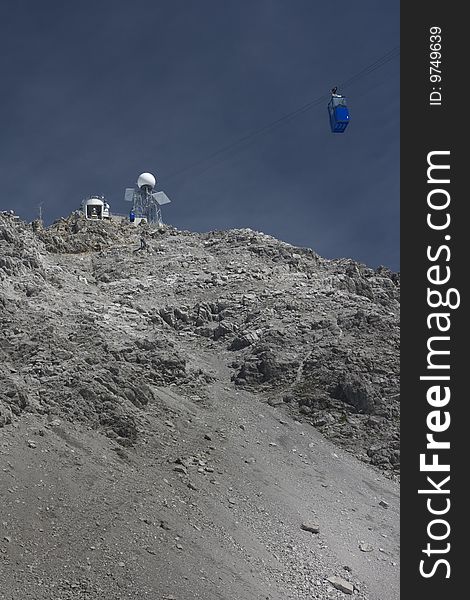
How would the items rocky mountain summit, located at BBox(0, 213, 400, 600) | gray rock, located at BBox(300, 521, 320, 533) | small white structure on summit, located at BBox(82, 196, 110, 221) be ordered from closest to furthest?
rocky mountain summit, located at BBox(0, 213, 400, 600)
gray rock, located at BBox(300, 521, 320, 533)
small white structure on summit, located at BBox(82, 196, 110, 221)

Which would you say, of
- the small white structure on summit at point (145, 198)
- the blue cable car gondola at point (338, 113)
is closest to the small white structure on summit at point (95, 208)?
the small white structure on summit at point (145, 198)

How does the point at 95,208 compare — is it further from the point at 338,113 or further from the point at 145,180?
the point at 338,113

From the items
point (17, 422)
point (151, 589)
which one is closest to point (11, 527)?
point (151, 589)

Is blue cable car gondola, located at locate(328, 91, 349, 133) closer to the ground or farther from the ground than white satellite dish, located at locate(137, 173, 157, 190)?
closer to the ground

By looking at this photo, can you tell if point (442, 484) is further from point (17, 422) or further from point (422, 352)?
point (17, 422)

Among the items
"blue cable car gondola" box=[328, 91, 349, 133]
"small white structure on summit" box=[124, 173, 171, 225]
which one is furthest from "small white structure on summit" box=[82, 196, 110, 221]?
"blue cable car gondola" box=[328, 91, 349, 133]

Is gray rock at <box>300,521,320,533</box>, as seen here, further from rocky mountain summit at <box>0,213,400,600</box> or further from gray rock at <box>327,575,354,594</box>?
gray rock at <box>327,575,354,594</box>

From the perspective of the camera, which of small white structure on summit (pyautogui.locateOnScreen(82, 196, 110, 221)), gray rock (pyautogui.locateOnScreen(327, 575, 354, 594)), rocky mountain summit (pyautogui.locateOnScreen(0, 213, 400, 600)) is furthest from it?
small white structure on summit (pyautogui.locateOnScreen(82, 196, 110, 221))
